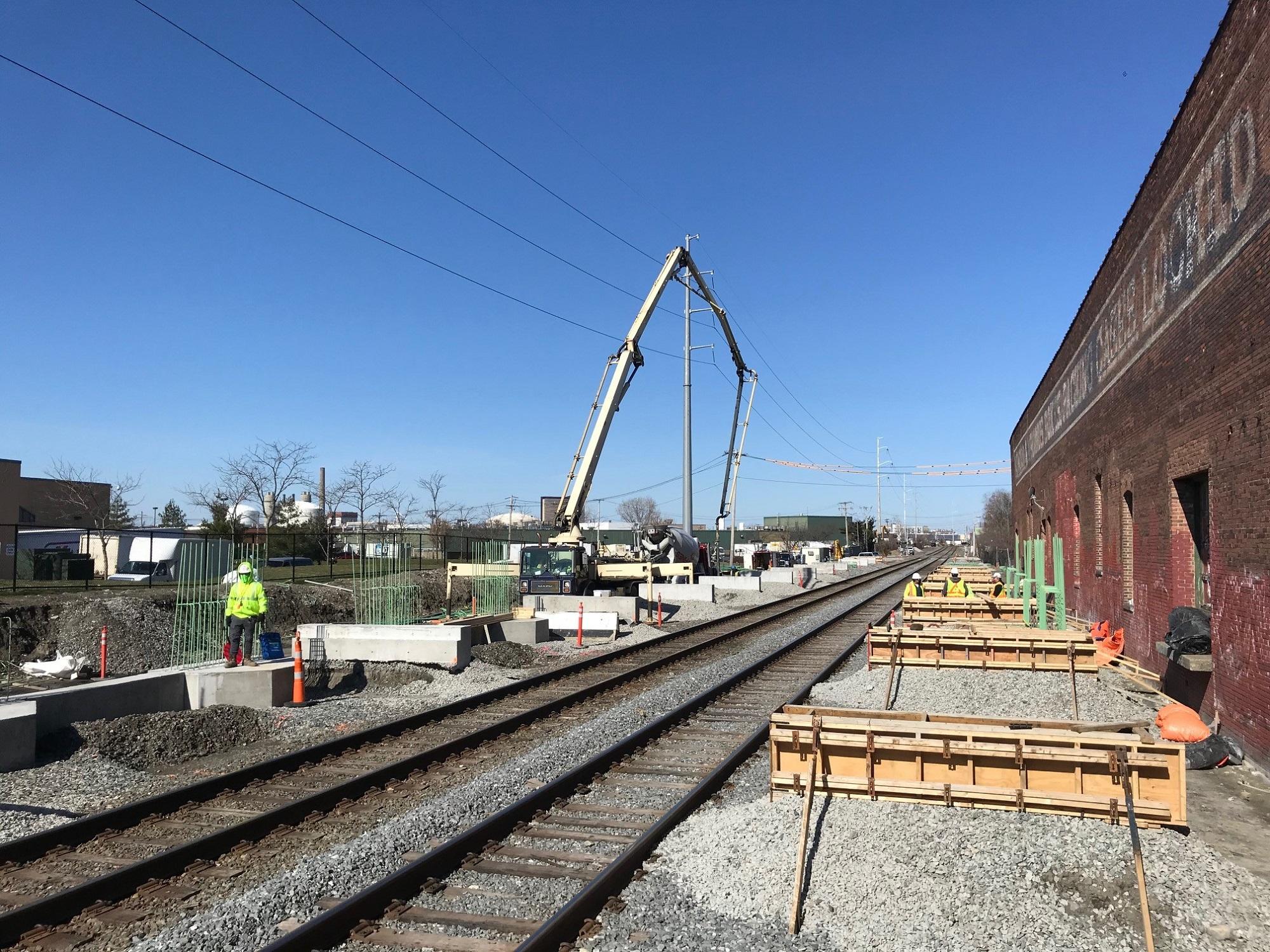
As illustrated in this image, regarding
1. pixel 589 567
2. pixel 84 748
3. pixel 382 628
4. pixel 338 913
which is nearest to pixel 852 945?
pixel 338 913

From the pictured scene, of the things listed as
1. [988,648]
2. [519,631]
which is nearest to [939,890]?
[988,648]

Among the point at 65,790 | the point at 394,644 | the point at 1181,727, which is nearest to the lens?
the point at 1181,727

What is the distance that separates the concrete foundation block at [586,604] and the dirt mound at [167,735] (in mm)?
14078

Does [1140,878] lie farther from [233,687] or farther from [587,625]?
[587,625]

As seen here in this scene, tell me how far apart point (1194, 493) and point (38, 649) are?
22.9 metres

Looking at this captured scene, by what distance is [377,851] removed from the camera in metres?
6.81

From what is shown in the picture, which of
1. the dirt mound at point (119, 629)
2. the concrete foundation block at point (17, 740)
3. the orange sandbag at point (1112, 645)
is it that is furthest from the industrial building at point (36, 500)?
the orange sandbag at point (1112, 645)

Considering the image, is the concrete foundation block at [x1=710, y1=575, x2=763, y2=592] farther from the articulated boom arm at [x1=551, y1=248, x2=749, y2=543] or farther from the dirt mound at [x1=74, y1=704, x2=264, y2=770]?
the dirt mound at [x1=74, y1=704, x2=264, y2=770]

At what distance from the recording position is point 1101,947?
495cm

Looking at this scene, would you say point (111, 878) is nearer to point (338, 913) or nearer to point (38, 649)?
point (338, 913)

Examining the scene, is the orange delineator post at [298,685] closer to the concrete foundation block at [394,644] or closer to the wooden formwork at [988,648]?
the concrete foundation block at [394,644]

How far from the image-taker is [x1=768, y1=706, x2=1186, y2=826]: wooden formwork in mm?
6496

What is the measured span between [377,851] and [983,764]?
4.70 meters

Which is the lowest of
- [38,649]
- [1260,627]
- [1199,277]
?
[38,649]
